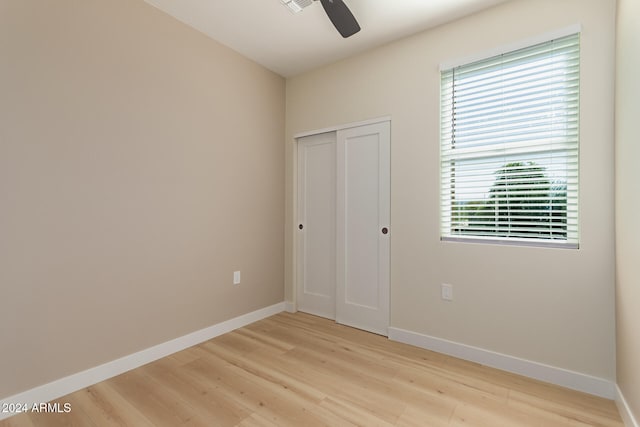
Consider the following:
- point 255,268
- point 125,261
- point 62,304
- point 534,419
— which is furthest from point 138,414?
point 534,419

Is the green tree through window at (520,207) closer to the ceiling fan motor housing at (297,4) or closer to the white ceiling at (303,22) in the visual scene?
the white ceiling at (303,22)

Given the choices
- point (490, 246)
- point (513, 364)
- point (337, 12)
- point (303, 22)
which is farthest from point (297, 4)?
point (513, 364)

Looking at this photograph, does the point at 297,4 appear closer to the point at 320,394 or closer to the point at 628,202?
the point at 628,202

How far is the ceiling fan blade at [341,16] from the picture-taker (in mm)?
1888

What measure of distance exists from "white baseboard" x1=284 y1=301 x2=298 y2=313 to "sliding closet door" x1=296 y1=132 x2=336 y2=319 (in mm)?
62

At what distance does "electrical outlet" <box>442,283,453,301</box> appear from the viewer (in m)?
2.42

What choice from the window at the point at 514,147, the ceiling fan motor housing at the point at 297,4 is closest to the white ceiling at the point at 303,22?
the ceiling fan motor housing at the point at 297,4

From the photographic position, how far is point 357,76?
116 inches

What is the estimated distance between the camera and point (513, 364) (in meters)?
2.14

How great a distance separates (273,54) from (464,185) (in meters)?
2.22

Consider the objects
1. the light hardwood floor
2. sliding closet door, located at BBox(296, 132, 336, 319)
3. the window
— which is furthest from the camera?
sliding closet door, located at BBox(296, 132, 336, 319)

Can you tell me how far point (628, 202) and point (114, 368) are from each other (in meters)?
3.32

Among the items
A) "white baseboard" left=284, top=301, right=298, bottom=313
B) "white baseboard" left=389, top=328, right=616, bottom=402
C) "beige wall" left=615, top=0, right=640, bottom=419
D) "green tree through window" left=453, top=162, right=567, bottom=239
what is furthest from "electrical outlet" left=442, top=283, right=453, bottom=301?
"white baseboard" left=284, top=301, right=298, bottom=313

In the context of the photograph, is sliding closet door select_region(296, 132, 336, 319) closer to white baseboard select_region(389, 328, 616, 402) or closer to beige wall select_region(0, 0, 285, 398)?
beige wall select_region(0, 0, 285, 398)
